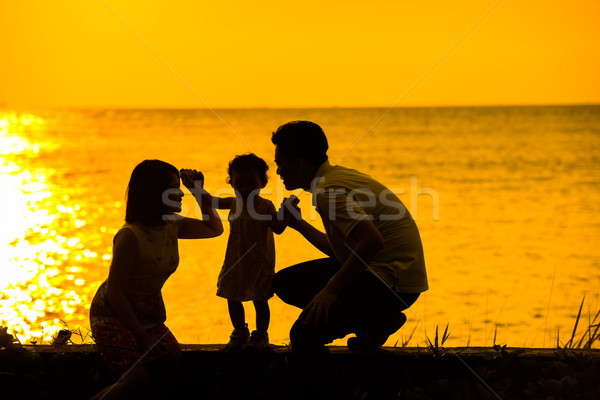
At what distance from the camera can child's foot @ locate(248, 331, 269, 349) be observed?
3805 mm

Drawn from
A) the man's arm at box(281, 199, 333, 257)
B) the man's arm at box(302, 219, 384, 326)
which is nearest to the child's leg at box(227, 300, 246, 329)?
the man's arm at box(281, 199, 333, 257)

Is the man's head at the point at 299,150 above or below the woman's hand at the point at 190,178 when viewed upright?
above

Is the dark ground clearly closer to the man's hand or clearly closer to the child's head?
the man's hand

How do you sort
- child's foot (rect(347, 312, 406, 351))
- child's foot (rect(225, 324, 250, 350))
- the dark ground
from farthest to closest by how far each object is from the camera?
child's foot (rect(225, 324, 250, 350)), child's foot (rect(347, 312, 406, 351)), the dark ground

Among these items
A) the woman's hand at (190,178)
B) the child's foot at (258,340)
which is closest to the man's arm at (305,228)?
the woman's hand at (190,178)

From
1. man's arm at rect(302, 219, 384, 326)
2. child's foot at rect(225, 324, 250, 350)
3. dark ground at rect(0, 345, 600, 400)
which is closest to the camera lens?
man's arm at rect(302, 219, 384, 326)

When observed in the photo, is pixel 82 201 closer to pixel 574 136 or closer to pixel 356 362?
pixel 356 362

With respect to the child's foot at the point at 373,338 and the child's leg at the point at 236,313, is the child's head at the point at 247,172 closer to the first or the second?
the child's leg at the point at 236,313

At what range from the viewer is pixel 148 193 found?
10.9 feet

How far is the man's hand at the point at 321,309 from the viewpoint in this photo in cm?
329

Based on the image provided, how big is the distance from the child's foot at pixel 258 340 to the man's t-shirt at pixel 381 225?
653 millimetres

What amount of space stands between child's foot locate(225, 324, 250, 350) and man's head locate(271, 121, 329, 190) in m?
0.93

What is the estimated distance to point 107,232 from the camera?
553 inches

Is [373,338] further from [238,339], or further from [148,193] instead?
[148,193]
